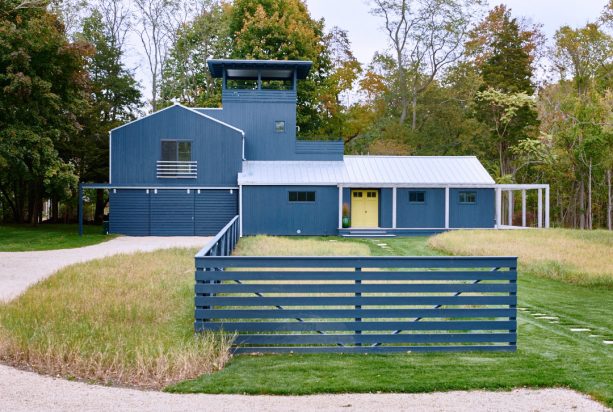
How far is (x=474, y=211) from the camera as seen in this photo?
28.2 m

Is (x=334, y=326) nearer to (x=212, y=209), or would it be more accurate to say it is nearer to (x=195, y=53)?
(x=212, y=209)

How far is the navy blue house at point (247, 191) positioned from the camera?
26.9m

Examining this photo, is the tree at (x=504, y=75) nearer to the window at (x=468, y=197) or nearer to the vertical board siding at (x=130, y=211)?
the window at (x=468, y=197)

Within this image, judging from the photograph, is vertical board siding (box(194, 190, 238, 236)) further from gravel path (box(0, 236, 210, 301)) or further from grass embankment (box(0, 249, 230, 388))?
grass embankment (box(0, 249, 230, 388))

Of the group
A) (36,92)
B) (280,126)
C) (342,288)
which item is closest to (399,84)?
(280,126)

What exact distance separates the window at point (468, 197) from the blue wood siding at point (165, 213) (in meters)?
10.5

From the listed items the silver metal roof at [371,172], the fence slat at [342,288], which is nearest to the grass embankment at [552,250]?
the silver metal roof at [371,172]

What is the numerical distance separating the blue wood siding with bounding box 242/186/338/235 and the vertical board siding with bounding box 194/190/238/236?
3.78ft

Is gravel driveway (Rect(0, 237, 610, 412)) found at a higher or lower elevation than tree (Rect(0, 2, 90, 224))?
lower

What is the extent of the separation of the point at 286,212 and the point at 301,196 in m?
0.98

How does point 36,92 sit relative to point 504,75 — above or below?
below

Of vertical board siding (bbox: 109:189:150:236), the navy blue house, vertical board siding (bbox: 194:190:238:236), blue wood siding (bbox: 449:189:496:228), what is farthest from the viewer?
blue wood siding (bbox: 449:189:496:228)

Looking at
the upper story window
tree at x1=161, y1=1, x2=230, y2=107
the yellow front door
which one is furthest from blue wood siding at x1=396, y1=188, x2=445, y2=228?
tree at x1=161, y1=1, x2=230, y2=107

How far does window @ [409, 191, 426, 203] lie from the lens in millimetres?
27828
